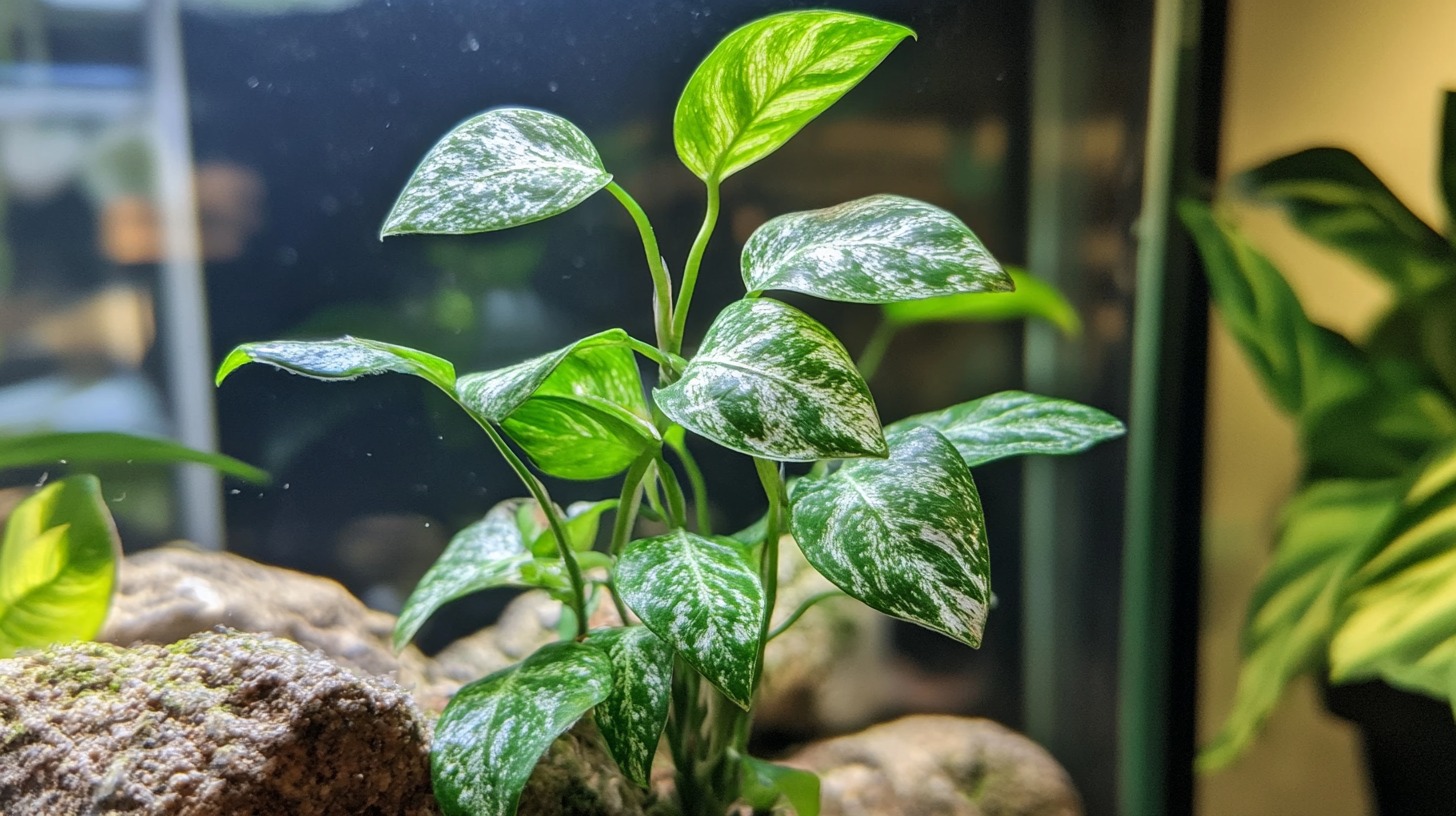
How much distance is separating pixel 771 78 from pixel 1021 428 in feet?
1.12

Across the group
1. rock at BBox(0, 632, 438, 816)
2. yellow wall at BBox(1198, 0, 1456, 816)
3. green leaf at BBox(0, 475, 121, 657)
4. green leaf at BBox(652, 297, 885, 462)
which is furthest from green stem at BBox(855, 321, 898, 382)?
green leaf at BBox(0, 475, 121, 657)

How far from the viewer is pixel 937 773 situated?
103 cm

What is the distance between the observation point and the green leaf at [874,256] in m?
0.56

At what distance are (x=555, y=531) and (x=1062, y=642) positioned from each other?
2.65ft

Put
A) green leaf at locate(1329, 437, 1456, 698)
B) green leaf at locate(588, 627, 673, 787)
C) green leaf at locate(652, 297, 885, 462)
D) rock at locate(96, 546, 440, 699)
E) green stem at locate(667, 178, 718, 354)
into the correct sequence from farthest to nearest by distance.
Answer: green leaf at locate(1329, 437, 1456, 698) → rock at locate(96, 546, 440, 699) → green stem at locate(667, 178, 718, 354) → green leaf at locate(588, 627, 673, 787) → green leaf at locate(652, 297, 885, 462)

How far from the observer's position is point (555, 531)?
2.27 ft

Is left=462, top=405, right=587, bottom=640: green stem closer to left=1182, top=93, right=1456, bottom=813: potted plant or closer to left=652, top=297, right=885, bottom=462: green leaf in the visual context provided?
left=652, top=297, right=885, bottom=462: green leaf

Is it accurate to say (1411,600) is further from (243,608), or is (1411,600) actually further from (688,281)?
(243,608)

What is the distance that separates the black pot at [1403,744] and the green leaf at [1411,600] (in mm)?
27

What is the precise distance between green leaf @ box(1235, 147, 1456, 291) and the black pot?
47 centimetres

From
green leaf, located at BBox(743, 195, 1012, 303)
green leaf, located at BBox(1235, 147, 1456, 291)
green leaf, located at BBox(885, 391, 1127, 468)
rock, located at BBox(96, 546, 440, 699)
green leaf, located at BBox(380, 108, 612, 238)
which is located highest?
green leaf, located at BBox(380, 108, 612, 238)

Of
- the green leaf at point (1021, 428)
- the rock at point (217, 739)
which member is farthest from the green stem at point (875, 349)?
the rock at point (217, 739)

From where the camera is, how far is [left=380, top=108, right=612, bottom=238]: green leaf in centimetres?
59

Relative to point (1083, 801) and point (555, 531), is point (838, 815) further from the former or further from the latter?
point (555, 531)
